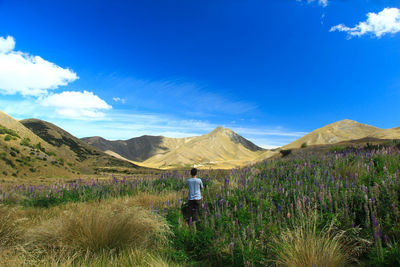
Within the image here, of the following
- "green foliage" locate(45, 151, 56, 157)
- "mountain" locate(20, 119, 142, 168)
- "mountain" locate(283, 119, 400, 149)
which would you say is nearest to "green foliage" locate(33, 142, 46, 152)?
"green foliage" locate(45, 151, 56, 157)

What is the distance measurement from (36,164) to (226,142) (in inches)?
6221

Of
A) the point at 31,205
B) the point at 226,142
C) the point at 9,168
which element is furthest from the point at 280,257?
the point at 226,142

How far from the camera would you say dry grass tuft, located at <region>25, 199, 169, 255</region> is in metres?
3.97

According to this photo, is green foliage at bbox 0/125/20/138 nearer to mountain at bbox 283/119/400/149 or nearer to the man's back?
the man's back

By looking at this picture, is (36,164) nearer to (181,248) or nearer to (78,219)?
(78,219)

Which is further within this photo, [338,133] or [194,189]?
[338,133]

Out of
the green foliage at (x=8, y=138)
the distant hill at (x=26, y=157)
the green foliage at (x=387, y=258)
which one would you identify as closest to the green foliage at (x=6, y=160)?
the distant hill at (x=26, y=157)

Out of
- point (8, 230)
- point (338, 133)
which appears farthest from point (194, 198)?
point (338, 133)

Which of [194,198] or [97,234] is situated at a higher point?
[194,198]

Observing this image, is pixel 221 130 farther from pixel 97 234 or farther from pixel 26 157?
pixel 97 234

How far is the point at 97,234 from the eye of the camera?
4074mm

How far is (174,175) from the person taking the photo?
12070 millimetres

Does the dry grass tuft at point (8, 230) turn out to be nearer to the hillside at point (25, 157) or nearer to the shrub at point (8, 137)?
the hillside at point (25, 157)

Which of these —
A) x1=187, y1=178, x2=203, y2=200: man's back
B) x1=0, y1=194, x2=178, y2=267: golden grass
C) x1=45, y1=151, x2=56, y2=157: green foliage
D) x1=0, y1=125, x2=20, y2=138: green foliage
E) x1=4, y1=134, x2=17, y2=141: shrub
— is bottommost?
x1=0, y1=194, x2=178, y2=267: golden grass
